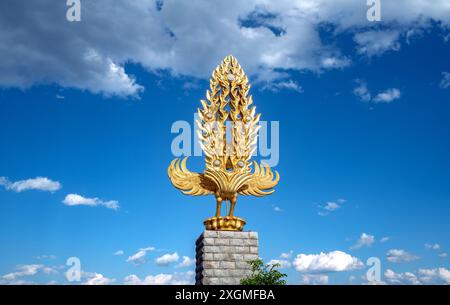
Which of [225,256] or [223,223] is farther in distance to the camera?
[223,223]

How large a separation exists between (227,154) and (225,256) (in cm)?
361

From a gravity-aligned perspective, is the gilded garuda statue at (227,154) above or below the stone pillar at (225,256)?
above

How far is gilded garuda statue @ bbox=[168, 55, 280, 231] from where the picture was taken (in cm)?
1731

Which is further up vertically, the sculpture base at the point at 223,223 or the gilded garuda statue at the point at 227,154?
the gilded garuda statue at the point at 227,154

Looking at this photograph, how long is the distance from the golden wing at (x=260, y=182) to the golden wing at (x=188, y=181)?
4.04ft

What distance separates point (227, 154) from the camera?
17.7 meters

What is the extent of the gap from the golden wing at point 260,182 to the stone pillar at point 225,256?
4.98 ft

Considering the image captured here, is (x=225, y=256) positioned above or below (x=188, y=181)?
below

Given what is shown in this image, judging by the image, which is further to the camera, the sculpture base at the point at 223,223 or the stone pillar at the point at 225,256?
the sculpture base at the point at 223,223

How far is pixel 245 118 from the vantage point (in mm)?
18078

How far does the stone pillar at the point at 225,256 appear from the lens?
643 inches
